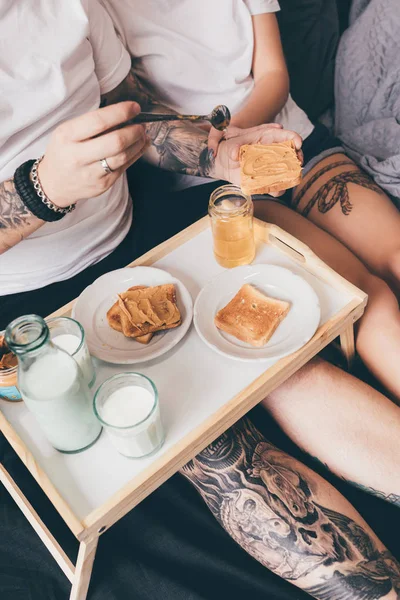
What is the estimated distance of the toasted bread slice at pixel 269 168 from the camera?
3.89 feet

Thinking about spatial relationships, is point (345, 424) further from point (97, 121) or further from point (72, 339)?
point (97, 121)

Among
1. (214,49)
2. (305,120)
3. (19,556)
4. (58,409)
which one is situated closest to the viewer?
(58,409)

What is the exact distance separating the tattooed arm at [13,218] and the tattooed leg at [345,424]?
65cm

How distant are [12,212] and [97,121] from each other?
12.0 inches

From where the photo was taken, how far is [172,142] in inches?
57.0

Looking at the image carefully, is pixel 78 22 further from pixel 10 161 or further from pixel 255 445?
pixel 255 445

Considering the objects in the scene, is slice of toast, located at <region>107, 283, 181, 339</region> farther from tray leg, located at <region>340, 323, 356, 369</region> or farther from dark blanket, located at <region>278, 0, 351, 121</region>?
dark blanket, located at <region>278, 0, 351, 121</region>

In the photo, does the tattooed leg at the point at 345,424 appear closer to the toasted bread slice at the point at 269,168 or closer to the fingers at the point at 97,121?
the toasted bread slice at the point at 269,168

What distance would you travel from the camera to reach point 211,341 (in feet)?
3.40

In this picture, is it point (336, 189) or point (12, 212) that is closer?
point (12, 212)

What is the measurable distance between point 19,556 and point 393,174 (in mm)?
1392

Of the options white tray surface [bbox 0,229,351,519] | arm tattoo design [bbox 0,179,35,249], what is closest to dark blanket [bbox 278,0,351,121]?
white tray surface [bbox 0,229,351,519]

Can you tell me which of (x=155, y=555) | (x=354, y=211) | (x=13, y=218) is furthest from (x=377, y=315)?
(x=13, y=218)

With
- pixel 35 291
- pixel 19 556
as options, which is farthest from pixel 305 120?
pixel 19 556
